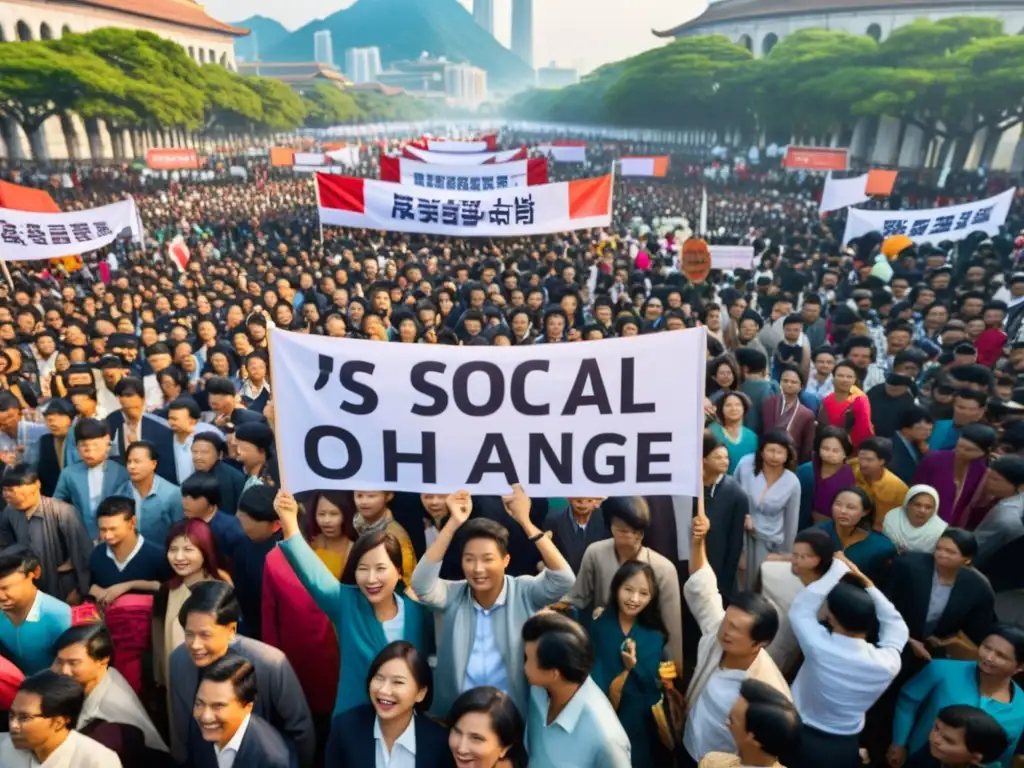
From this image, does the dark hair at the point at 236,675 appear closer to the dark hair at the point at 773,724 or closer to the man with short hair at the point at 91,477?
the dark hair at the point at 773,724

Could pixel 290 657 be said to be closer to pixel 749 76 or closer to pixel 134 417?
pixel 134 417

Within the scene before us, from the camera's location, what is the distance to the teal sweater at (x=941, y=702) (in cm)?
258

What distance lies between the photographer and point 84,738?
7.32 feet

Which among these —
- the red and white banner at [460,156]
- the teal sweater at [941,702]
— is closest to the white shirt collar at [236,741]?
the teal sweater at [941,702]

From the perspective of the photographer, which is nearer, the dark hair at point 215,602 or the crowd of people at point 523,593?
→ the crowd of people at point 523,593

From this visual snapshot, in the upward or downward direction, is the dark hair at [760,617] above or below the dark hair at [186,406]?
above

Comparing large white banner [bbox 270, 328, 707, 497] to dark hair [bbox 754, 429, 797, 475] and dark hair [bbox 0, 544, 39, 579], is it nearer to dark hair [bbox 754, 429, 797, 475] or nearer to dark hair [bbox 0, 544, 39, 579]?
dark hair [bbox 0, 544, 39, 579]

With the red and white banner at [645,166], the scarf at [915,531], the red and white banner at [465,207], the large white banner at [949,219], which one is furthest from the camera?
the red and white banner at [645,166]

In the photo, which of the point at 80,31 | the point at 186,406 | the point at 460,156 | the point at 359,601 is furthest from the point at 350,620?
the point at 80,31

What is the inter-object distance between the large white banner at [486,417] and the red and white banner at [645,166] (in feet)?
58.3

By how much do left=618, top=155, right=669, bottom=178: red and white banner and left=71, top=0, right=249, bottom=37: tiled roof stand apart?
4296 centimetres

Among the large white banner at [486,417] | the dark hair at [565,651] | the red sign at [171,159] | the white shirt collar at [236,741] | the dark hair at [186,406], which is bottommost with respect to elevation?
the red sign at [171,159]

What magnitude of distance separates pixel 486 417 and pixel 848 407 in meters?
3.06

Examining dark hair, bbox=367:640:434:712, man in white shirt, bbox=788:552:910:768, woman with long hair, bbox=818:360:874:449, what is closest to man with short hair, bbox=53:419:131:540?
dark hair, bbox=367:640:434:712
